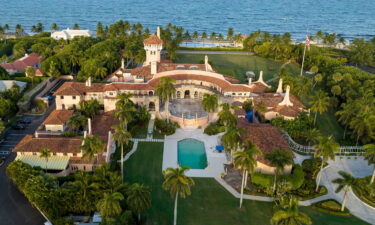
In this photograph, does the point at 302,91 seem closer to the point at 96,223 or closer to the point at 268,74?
the point at 268,74

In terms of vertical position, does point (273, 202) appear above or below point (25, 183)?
below

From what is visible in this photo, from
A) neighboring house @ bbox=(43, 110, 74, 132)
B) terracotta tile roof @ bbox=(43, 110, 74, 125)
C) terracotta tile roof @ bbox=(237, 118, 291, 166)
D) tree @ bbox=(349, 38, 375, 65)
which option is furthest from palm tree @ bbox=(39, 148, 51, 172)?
tree @ bbox=(349, 38, 375, 65)

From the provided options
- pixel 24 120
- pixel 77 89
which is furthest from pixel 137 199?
pixel 77 89

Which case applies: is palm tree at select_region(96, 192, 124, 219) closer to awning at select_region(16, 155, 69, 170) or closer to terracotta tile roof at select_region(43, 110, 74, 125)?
awning at select_region(16, 155, 69, 170)

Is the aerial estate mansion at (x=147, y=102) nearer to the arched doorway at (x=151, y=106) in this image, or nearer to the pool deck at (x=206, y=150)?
the arched doorway at (x=151, y=106)

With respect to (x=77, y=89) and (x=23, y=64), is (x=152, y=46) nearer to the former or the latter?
(x=77, y=89)

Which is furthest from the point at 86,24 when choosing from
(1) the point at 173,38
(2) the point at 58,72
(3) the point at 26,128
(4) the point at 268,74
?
(3) the point at 26,128

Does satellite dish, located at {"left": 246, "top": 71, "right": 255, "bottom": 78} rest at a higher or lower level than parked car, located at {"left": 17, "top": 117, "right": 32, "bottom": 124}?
higher
